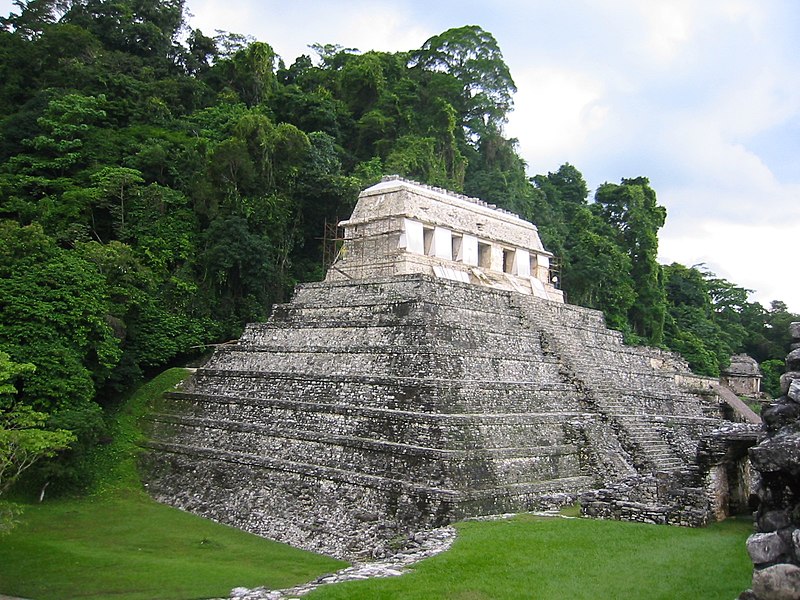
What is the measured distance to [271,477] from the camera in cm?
1399

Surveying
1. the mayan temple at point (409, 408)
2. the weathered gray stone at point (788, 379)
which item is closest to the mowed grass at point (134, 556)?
the mayan temple at point (409, 408)

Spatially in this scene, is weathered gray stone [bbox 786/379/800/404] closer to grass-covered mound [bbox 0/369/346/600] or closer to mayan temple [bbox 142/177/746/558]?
mayan temple [bbox 142/177/746/558]

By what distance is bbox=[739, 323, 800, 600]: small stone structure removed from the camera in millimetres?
5434

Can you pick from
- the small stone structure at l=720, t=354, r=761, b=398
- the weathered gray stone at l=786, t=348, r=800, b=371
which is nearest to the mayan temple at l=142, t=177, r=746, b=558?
the weathered gray stone at l=786, t=348, r=800, b=371

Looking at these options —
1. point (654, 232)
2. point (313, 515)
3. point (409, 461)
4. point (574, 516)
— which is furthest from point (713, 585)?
point (654, 232)

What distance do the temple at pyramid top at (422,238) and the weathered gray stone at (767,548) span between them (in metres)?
14.7

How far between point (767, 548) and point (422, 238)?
15623 mm

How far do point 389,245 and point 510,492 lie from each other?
31.5 ft

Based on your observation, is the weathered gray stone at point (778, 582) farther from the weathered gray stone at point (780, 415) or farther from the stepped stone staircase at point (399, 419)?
the stepped stone staircase at point (399, 419)

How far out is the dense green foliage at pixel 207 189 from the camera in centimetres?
1653

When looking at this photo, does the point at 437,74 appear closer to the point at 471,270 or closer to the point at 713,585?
the point at 471,270

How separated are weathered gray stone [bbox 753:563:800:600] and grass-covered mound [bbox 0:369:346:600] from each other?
→ 602 centimetres

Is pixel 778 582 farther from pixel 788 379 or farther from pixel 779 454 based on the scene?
pixel 788 379

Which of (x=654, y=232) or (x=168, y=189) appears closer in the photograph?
(x=168, y=189)
